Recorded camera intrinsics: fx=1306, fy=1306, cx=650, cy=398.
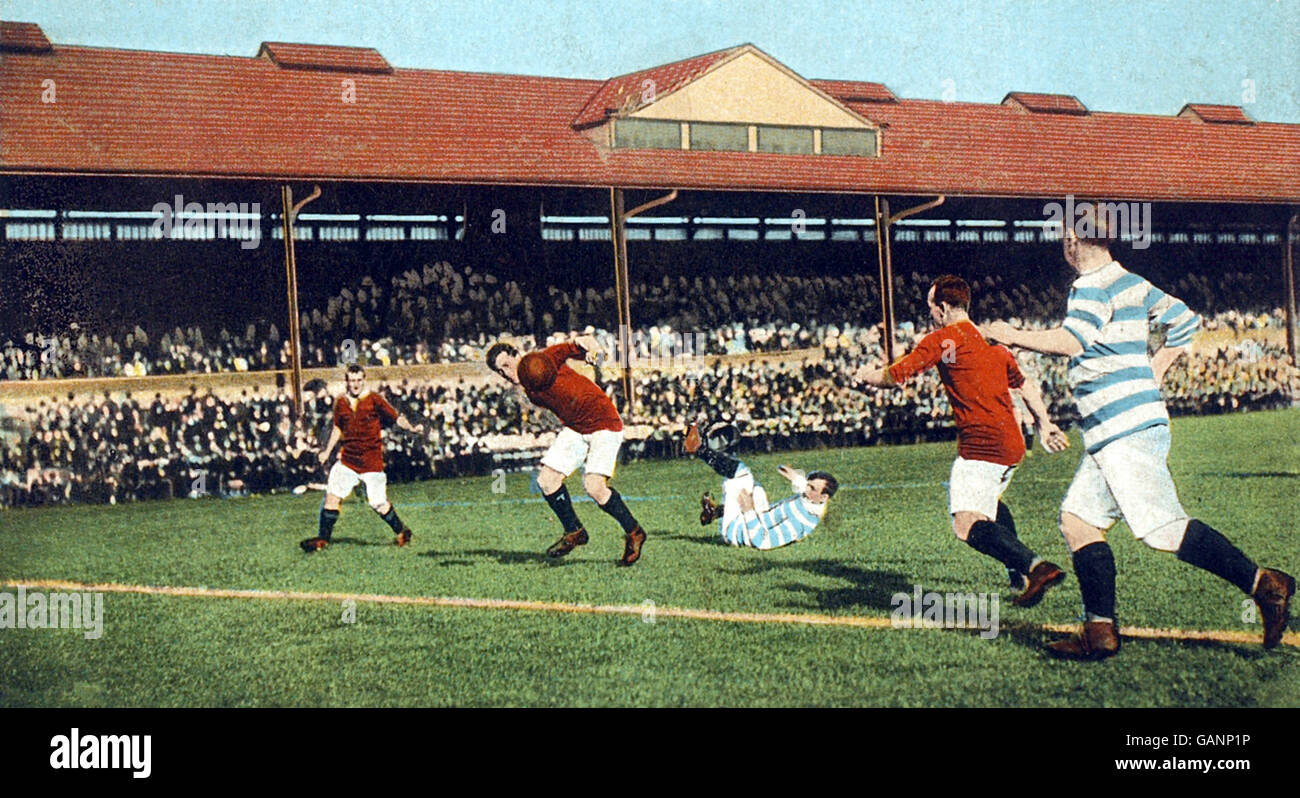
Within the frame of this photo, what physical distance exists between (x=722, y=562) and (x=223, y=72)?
7.44m

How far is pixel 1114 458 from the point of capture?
5.91 meters

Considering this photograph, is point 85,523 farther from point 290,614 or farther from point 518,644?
point 518,644

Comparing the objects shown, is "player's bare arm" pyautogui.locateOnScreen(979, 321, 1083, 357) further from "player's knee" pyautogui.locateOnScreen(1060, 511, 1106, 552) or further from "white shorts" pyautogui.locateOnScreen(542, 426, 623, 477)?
"white shorts" pyautogui.locateOnScreen(542, 426, 623, 477)

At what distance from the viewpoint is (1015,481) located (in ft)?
37.9

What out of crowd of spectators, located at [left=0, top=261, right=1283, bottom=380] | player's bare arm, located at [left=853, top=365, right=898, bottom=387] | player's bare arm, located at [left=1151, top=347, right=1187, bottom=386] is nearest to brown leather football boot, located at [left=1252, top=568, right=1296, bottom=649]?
player's bare arm, located at [left=1151, top=347, right=1187, bottom=386]

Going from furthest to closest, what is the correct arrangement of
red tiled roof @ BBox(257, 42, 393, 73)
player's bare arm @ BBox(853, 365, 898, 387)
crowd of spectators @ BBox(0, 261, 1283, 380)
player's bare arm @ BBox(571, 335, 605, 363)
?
crowd of spectators @ BBox(0, 261, 1283, 380), red tiled roof @ BBox(257, 42, 393, 73), player's bare arm @ BBox(571, 335, 605, 363), player's bare arm @ BBox(853, 365, 898, 387)

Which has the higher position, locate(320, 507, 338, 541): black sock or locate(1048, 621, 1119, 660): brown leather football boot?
locate(320, 507, 338, 541): black sock

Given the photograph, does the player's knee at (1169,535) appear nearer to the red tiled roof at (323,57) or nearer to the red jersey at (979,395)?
the red jersey at (979,395)

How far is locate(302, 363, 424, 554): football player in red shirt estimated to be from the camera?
9.45 metres

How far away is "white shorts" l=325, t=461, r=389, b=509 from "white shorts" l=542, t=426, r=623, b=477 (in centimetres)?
154

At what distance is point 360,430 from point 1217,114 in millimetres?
12325

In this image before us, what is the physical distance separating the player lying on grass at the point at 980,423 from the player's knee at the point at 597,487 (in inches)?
96.8

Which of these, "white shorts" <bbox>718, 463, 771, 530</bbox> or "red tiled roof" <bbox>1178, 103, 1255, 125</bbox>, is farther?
"red tiled roof" <bbox>1178, 103, 1255, 125</bbox>

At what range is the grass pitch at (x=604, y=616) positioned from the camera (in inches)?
234
